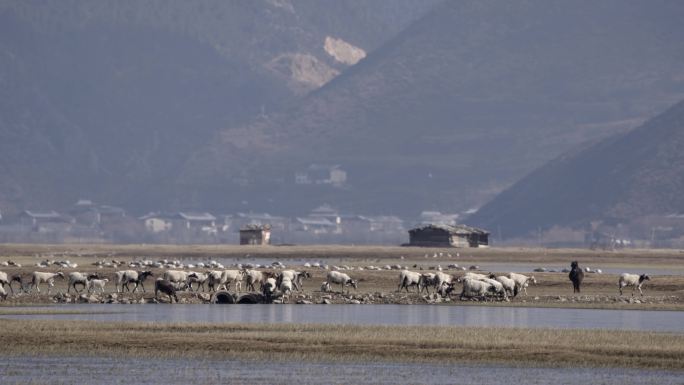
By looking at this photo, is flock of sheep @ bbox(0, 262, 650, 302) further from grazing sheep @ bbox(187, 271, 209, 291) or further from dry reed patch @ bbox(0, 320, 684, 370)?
dry reed patch @ bbox(0, 320, 684, 370)

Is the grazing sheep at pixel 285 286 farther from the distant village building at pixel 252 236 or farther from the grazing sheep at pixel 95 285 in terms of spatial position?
the distant village building at pixel 252 236

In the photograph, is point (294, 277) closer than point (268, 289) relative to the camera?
No

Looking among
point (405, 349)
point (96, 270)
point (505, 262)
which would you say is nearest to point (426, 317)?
point (405, 349)

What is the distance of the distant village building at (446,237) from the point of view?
177750mm

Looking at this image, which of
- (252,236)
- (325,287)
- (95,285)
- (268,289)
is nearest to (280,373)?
(268,289)

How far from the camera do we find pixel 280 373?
4931 centimetres

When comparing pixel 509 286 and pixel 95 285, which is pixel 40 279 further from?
pixel 509 286

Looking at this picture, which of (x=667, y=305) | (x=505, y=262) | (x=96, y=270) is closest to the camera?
(x=667, y=305)

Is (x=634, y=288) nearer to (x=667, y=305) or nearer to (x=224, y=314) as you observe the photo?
(x=667, y=305)

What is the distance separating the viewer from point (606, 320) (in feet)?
210

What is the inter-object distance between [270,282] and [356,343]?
19.3 metres

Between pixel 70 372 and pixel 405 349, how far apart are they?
9.90 meters

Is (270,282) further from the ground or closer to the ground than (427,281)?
closer to the ground

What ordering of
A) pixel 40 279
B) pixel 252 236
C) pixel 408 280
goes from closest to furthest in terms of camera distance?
pixel 40 279 → pixel 408 280 → pixel 252 236
